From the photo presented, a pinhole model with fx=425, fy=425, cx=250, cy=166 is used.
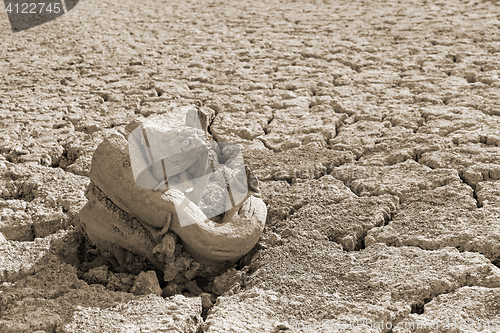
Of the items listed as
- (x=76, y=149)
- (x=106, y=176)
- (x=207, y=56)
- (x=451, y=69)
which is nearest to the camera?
(x=106, y=176)

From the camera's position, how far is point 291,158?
281 cm

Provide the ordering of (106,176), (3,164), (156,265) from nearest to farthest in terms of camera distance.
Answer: (106,176)
(156,265)
(3,164)

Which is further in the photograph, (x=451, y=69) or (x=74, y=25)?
(x=74, y=25)

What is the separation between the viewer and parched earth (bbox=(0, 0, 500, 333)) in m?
1.77

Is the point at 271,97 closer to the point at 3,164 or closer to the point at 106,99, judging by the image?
the point at 106,99

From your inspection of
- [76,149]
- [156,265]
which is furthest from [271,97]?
[156,265]

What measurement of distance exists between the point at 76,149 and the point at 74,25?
2.64 metres

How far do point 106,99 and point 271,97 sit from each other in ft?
4.44

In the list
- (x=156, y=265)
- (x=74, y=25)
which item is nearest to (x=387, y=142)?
Result: (x=156, y=265)

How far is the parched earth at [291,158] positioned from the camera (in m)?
1.77

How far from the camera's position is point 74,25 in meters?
4.86

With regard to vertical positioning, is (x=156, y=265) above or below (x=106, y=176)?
below

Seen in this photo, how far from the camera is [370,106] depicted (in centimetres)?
335

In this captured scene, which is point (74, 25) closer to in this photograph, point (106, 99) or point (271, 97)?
point (106, 99)
